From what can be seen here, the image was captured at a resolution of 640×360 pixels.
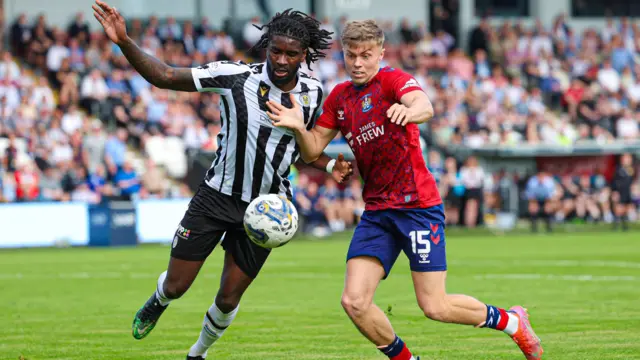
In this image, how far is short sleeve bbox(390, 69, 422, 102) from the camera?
286 inches

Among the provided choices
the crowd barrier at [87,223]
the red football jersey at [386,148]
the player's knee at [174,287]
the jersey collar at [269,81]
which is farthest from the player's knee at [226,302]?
the crowd barrier at [87,223]

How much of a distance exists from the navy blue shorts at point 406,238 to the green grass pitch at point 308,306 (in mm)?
1356

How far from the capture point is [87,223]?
22594 mm

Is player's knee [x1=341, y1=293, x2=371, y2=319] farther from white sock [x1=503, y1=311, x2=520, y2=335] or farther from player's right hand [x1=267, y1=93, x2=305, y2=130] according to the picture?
player's right hand [x1=267, y1=93, x2=305, y2=130]

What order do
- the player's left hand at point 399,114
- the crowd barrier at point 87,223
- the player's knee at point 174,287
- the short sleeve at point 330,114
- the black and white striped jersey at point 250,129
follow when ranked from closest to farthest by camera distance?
the player's left hand at point 399,114 → the short sleeve at point 330,114 → the black and white striped jersey at point 250,129 → the player's knee at point 174,287 → the crowd barrier at point 87,223

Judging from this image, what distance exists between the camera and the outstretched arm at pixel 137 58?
24.2 feet

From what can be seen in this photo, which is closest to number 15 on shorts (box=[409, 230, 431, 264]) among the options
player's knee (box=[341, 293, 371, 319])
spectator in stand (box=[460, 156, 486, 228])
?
player's knee (box=[341, 293, 371, 319])

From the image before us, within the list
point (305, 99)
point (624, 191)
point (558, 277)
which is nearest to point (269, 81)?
point (305, 99)

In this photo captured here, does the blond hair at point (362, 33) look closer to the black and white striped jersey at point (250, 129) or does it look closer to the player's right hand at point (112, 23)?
the black and white striped jersey at point (250, 129)

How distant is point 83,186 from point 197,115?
14.7 feet

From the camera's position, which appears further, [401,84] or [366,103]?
[366,103]

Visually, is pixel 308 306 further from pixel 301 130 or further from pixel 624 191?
pixel 624 191

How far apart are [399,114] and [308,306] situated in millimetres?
5356

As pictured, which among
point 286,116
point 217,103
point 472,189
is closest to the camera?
point 286,116
